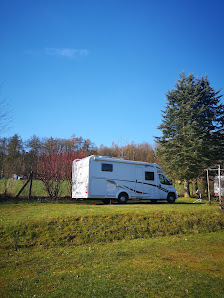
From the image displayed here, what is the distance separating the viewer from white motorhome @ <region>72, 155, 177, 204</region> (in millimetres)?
14461

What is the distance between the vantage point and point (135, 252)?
6.55m

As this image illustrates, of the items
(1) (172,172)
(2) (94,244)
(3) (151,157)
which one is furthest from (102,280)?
(3) (151,157)

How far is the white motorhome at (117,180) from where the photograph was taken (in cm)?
1446

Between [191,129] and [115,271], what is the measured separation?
20.3m

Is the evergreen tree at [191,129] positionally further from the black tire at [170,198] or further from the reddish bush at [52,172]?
the reddish bush at [52,172]

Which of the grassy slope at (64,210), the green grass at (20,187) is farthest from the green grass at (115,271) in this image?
the green grass at (20,187)

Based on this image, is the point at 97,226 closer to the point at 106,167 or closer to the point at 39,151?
the point at 106,167

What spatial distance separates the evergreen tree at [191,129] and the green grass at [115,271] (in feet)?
54.9

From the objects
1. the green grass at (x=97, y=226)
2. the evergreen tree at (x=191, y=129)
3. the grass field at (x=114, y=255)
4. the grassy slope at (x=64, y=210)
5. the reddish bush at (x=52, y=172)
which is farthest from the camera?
the evergreen tree at (x=191, y=129)

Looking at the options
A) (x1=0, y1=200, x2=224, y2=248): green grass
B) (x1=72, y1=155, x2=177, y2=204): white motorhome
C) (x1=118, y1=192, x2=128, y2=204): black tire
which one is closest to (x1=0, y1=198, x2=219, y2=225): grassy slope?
(x1=0, y1=200, x2=224, y2=248): green grass

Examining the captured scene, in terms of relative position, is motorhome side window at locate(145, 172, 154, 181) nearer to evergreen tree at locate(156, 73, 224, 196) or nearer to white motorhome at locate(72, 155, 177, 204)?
white motorhome at locate(72, 155, 177, 204)

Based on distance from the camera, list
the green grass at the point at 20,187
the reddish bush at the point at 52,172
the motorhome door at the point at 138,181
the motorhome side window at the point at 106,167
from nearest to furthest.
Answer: the motorhome side window at the point at 106,167
the green grass at the point at 20,187
the motorhome door at the point at 138,181
the reddish bush at the point at 52,172

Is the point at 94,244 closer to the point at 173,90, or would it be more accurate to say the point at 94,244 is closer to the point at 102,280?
the point at 102,280

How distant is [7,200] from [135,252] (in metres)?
11.2
